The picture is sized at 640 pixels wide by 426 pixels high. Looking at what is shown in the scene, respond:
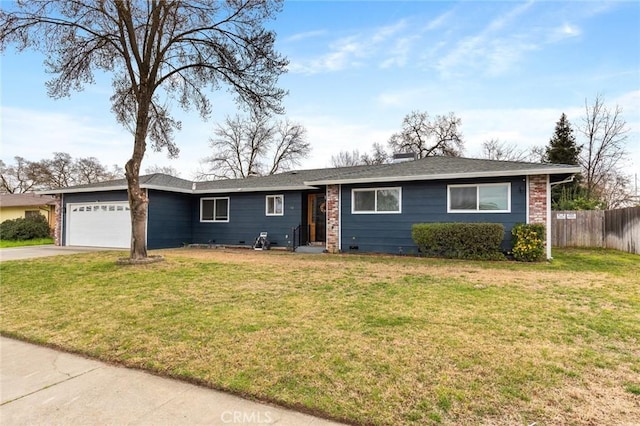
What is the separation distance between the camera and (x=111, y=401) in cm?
264

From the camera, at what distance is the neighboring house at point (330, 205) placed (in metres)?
10.6

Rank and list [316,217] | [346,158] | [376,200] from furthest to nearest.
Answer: [346,158], [316,217], [376,200]

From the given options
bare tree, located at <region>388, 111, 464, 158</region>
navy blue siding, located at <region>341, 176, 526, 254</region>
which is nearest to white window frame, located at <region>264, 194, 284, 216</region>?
navy blue siding, located at <region>341, 176, 526, 254</region>

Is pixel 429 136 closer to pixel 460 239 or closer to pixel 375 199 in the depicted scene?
pixel 375 199

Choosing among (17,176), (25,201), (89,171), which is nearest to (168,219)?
(25,201)

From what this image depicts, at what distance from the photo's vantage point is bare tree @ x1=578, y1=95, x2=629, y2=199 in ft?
74.1

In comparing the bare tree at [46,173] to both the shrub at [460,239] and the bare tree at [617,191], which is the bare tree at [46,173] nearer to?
the shrub at [460,239]

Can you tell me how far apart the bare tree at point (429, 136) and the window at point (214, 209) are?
19.3 m

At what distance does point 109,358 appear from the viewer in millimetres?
3430

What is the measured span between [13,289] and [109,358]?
5.03 metres

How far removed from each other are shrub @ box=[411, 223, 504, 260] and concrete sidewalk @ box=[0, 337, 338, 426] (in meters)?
9.22

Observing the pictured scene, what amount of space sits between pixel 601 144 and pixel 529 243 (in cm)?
1934

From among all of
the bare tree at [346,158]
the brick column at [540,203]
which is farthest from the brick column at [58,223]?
the bare tree at [346,158]

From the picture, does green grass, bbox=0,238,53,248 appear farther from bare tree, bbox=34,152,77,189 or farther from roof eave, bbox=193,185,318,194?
bare tree, bbox=34,152,77,189
